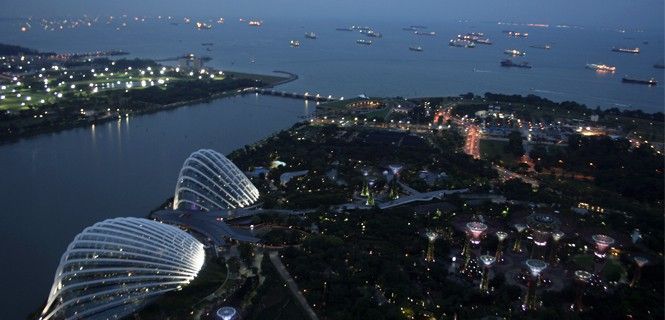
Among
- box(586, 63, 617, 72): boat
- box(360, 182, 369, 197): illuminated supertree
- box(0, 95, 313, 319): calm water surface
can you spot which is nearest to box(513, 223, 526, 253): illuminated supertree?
box(360, 182, 369, 197): illuminated supertree

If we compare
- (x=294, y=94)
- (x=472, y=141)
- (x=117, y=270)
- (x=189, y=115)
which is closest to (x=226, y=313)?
(x=117, y=270)

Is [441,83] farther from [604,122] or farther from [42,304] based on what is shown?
[42,304]

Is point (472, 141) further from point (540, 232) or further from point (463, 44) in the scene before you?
point (463, 44)

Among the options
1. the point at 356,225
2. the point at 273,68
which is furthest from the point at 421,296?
the point at 273,68

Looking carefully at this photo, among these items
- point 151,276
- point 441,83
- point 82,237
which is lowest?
point 441,83

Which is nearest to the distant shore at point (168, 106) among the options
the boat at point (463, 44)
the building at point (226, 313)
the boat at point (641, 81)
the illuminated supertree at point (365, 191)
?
the illuminated supertree at point (365, 191)

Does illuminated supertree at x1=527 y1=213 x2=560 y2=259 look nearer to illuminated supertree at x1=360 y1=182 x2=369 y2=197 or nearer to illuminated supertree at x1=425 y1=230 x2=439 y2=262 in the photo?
illuminated supertree at x1=425 y1=230 x2=439 y2=262

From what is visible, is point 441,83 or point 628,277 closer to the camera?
point 628,277

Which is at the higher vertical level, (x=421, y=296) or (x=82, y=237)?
(x=82, y=237)
